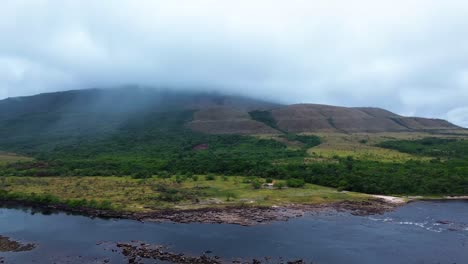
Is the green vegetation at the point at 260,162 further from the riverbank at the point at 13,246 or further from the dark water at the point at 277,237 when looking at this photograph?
the riverbank at the point at 13,246

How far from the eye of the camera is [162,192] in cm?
8050

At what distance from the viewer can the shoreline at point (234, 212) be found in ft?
207

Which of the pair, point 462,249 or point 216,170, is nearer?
point 462,249

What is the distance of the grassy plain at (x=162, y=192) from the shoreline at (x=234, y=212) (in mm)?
2481

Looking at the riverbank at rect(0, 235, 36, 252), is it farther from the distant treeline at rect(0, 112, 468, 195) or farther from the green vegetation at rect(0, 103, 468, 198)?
the distant treeline at rect(0, 112, 468, 195)

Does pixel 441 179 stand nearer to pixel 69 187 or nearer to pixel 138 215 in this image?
pixel 138 215

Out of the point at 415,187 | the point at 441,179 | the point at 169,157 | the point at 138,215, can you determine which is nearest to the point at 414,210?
the point at 415,187

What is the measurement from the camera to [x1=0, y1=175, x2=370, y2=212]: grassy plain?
72875mm

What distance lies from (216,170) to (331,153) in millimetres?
44283

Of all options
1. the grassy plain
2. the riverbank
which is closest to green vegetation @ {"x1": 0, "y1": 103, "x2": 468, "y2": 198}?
the grassy plain

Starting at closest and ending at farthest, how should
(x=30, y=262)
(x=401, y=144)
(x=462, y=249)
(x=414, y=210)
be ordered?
(x=30, y=262)
(x=462, y=249)
(x=414, y=210)
(x=401, y=144)

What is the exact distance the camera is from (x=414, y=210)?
232ft

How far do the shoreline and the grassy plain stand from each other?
2481 mm

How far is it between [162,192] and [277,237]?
32526 mm
